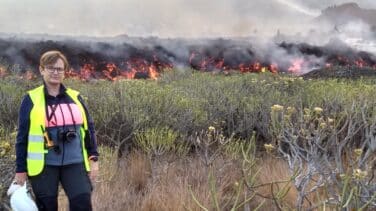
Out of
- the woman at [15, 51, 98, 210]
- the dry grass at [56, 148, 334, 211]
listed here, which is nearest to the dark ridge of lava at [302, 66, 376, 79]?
the dry grass at [56, 148, 334, 211]

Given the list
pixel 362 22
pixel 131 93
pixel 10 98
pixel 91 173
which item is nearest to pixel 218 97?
pixel 131 93

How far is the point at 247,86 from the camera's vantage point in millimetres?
12398

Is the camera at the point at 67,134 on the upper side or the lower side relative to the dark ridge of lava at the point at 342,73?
upper

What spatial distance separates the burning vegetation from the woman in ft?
86.1

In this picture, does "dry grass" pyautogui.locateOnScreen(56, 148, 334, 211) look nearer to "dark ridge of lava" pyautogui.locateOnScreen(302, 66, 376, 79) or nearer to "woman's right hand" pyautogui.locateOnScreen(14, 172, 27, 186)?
"woman's right hand" pyautogui.locateOnScreen(14, 172, 27, 186)

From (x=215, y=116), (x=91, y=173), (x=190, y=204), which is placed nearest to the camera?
(x=91, y=173)

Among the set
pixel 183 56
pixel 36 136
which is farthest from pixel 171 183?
pixel 183 56

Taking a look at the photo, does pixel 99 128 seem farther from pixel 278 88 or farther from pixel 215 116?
pixel 278 88

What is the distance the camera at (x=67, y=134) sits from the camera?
167 inches

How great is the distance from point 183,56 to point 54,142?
3459 centimetres

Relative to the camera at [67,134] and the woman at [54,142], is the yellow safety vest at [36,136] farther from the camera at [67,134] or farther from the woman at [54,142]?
the camera at [67,134]

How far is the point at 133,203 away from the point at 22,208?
1.67 m

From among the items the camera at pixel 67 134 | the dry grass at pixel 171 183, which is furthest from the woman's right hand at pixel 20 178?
the dry grass at pixel 171 183

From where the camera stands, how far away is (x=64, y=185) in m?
4.41
